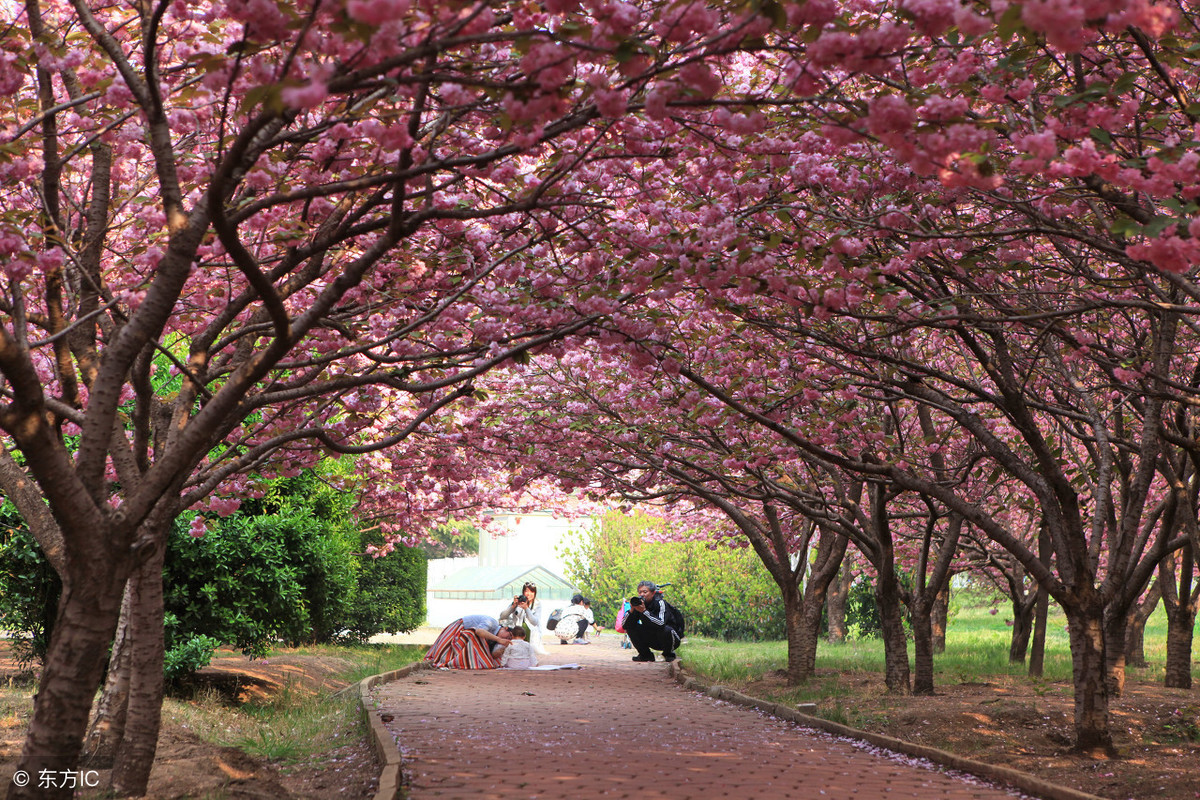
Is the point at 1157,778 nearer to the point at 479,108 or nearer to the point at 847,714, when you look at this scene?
the point at 847,714

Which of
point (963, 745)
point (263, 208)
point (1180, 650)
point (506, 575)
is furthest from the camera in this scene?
point (506, 575)

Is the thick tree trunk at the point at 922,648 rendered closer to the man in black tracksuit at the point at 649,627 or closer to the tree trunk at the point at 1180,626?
the tree trunk at the point at 1180,626

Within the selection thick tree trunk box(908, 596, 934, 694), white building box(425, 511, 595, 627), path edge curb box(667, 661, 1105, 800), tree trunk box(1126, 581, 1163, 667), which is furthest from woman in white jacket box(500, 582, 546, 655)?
white building box(425, 511, 595, 627)

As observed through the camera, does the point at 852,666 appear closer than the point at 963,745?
No

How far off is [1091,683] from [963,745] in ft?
4.20

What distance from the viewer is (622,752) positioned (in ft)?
27.3

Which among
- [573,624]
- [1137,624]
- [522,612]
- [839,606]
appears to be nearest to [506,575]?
[573,624]

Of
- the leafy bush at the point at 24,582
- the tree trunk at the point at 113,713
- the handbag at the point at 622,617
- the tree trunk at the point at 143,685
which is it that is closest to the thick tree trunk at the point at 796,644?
the handbag at the point at 622,617

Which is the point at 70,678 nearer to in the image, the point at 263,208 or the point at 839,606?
the point at 263,208

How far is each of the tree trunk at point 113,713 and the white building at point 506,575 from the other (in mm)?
24301

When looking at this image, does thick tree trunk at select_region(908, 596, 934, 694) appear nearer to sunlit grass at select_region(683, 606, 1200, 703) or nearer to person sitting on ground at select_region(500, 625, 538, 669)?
sunlit grass at select_region(683, 606, 1200, 703)

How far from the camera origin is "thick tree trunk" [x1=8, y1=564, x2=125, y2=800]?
4.48m

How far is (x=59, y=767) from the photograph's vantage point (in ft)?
14.6

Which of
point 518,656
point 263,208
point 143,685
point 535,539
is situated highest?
point 263,208
